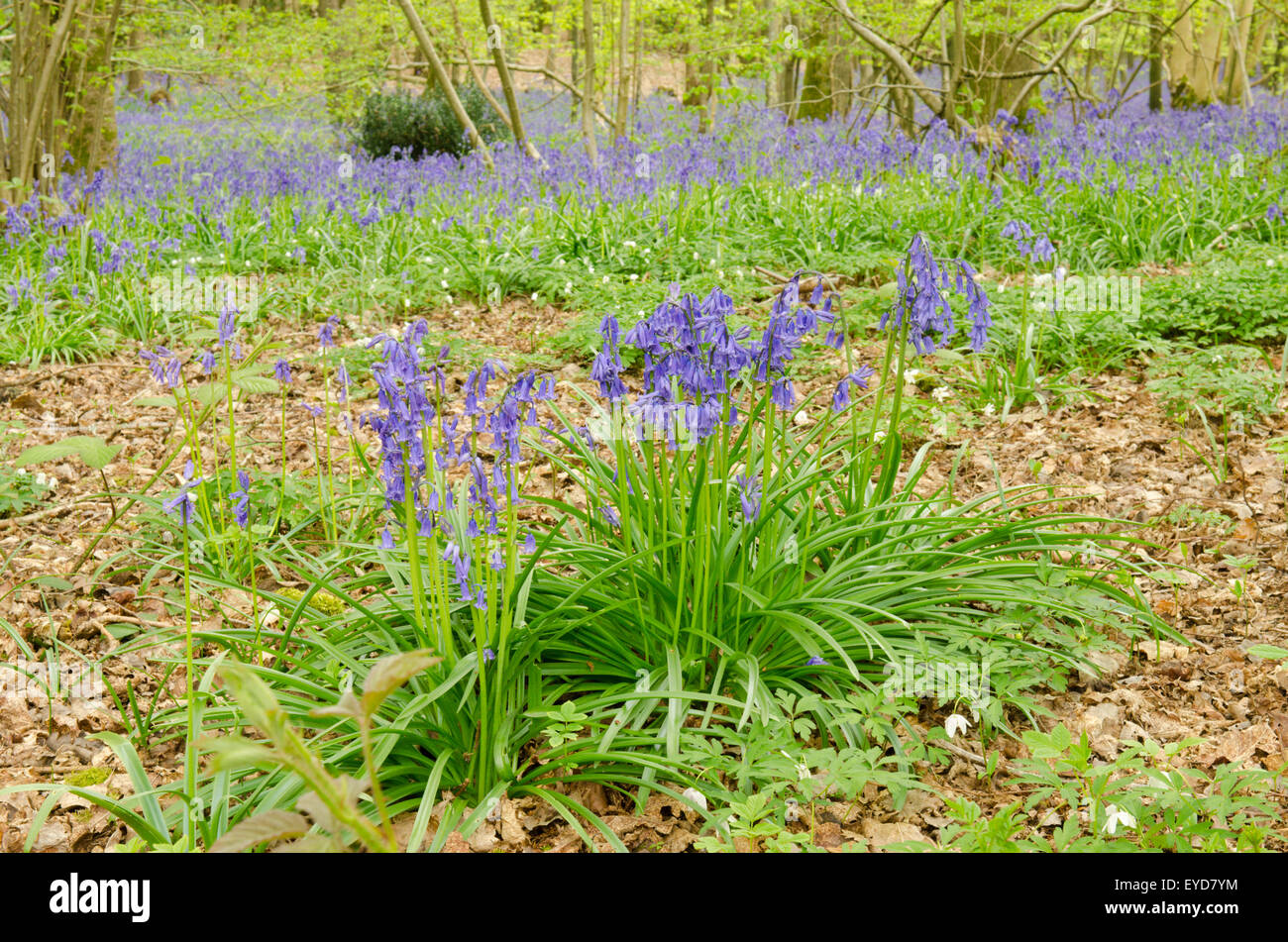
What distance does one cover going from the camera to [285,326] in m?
6.15

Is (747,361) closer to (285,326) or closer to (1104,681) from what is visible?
(1104,681)

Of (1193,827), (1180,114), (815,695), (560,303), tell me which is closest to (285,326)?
(560,303)

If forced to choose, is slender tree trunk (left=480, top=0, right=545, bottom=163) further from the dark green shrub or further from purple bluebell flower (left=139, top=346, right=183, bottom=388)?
purple bluebell flower (left=139, top=346, right=183, bottom=388)

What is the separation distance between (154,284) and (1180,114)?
1209cm

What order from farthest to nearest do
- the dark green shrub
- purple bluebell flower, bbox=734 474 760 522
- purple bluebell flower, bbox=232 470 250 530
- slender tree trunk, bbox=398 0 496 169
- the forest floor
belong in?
the dark green shrub, slender tree trunk, bbox=398 0 496 169, purple bluebell flower, bbox=232 470 250 530, purple bluebell flower, bbox=734 474 760 522, the forest floor

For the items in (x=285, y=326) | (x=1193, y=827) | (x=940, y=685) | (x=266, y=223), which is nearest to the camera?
(x=1193, y=827)

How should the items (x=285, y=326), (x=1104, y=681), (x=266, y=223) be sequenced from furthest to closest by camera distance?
(x=266, y=223) → (x=285, y=326) → (x=1104, y=681)

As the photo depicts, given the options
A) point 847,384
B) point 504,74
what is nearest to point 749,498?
point 847,384

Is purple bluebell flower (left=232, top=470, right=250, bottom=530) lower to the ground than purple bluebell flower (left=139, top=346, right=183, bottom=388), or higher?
lower

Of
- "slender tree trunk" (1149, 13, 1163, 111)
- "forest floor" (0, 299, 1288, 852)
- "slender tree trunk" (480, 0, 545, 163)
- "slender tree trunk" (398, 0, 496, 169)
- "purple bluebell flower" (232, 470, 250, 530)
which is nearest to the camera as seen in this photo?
"forest floor" (0, 299, 1288, 852)

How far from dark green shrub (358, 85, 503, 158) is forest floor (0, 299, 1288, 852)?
861 cm

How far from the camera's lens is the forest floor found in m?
2.14

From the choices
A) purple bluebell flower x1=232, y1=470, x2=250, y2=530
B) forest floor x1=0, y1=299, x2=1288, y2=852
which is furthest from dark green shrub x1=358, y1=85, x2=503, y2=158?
purple bluebell flower x1=232, y1=470, x2=250, y2=530

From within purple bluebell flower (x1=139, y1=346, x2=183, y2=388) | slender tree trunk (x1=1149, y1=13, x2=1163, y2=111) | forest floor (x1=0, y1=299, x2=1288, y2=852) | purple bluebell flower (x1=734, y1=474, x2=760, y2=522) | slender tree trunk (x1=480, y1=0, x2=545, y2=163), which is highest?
slender tree trunk (x1=1149, y1=13, x2=1163, y2=111)
